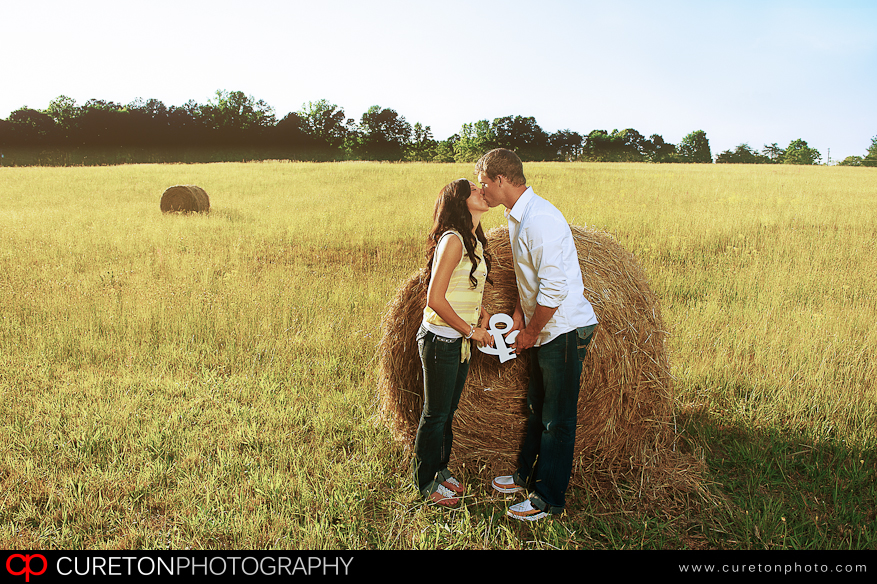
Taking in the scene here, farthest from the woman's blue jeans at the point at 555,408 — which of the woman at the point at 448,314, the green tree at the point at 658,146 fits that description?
the green tree at the point at 658,146

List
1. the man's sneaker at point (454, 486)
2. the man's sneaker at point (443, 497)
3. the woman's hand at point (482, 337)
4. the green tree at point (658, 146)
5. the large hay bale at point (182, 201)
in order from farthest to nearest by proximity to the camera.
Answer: the green tree at point (658, 146) < the large hay bale at point (182, 201) < the man's sneaker at point (454, 486) < the man's sneaker at point (443, 497) < the woman's hand at point (482, 337)

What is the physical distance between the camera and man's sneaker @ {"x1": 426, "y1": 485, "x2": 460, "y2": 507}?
3514 millimetres

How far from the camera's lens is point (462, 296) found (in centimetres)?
321

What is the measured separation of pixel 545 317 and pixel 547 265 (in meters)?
0.31

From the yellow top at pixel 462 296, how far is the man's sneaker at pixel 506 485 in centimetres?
126

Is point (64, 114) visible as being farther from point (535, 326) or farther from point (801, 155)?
point (801, 155)

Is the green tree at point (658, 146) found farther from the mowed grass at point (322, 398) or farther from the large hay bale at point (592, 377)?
the large hay bale at point (592, 377)

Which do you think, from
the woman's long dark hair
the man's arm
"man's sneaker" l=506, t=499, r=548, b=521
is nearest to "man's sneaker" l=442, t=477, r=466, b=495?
"man's sneaker" l=506, t=499, r=548, b=521

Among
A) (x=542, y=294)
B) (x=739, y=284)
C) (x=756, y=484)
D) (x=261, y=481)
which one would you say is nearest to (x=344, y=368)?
(x=261, y=481)

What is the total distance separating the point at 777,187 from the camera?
20141mm

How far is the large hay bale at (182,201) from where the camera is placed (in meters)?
16.9

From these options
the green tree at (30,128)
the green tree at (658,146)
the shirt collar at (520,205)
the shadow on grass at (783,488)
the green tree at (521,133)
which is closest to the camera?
the shirt collar at (520,205)
